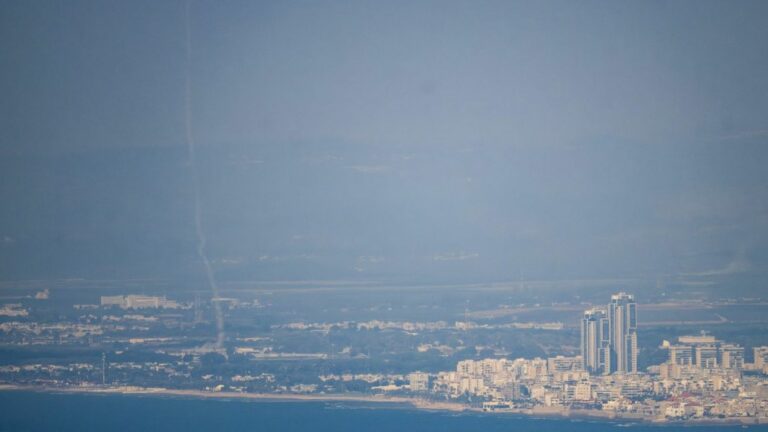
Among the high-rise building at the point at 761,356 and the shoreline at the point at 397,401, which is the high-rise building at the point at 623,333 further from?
the high-rise building at the point at 761,356

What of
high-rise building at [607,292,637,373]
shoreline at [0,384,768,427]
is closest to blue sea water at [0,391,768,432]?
shoreline at [0,384,768,427]

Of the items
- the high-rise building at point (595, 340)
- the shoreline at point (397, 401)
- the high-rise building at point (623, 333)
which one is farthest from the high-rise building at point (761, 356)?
the high-rise building at point (595, 340)

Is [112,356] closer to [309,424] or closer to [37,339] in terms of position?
[37,339]

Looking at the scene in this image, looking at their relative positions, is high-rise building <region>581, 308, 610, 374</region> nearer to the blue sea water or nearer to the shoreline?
the shoreline

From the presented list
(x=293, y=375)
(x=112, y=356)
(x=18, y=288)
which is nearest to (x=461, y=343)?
(x=293, y=375)

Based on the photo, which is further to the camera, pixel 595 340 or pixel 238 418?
pixel 595 340

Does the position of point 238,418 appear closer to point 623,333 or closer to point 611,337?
point 611,337

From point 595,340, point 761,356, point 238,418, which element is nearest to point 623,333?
point 595,340

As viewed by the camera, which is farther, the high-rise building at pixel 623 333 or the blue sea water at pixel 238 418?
the high-rise building at pixel 623 333
